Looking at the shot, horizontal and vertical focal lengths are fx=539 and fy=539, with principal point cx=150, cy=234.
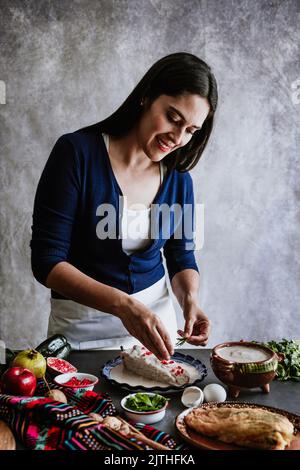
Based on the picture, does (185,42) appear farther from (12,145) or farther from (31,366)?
(31,366)

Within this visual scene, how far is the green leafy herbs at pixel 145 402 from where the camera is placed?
1549mm

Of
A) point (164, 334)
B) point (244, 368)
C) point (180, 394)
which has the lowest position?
point (180, 394)

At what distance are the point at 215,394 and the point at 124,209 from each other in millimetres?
901

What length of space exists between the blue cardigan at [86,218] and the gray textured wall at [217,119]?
1677 mm

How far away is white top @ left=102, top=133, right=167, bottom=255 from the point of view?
226cm

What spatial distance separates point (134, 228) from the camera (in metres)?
2.30

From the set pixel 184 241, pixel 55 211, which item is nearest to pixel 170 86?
pixel 55 211

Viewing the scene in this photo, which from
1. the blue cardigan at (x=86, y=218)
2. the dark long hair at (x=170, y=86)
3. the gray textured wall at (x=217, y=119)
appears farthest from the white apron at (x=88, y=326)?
the gray textured wall at (x=217, y=119)

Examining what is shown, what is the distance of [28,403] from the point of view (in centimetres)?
145

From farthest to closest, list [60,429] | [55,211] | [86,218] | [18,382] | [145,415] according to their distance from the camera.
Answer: [86,218] < [55,211] < [18,382] < [145,415] < [60,429]

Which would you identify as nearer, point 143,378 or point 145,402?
point 145,402

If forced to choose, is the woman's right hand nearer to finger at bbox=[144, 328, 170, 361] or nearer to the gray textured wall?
finger at bbox=[144, 328, 170, 361]

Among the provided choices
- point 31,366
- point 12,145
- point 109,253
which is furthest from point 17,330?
point 31,366

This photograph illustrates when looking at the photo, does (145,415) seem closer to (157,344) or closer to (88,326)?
(157,344)
